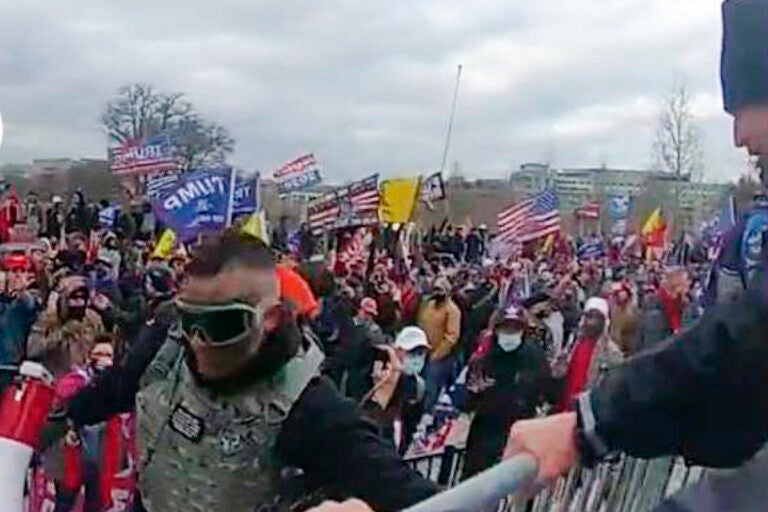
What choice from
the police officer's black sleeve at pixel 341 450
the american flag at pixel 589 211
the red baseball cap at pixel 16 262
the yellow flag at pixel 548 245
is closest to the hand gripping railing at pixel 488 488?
the police officer's black sleeve at pixel 341 450

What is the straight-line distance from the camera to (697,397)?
1.47 metres

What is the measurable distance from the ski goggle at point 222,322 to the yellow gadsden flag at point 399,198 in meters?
16.7

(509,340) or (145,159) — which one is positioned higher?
(145,159)

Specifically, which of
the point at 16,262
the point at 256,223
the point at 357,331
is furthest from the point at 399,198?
the point at 357,331

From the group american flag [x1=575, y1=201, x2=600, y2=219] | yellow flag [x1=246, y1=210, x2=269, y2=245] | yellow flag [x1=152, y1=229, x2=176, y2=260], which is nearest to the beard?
yellow flag [x1=246, y1=210, x2=269, y2=245]

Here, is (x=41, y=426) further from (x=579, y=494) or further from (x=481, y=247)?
(x=481, y=247)

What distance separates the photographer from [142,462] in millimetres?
2955

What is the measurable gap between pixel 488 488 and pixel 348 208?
17431mm

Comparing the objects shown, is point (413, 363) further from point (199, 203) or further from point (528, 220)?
point (528, 220)

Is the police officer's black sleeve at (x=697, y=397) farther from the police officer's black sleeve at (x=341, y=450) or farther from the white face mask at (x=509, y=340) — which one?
the white face mask at (x=509, y=340)

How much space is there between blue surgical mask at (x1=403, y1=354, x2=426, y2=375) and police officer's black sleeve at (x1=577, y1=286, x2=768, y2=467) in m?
8.18

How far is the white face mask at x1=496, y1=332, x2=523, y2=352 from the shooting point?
852cm

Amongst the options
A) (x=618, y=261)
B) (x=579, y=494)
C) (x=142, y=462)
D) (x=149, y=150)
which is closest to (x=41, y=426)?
(x=142, y=462)

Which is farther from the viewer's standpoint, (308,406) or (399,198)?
(399,198)
